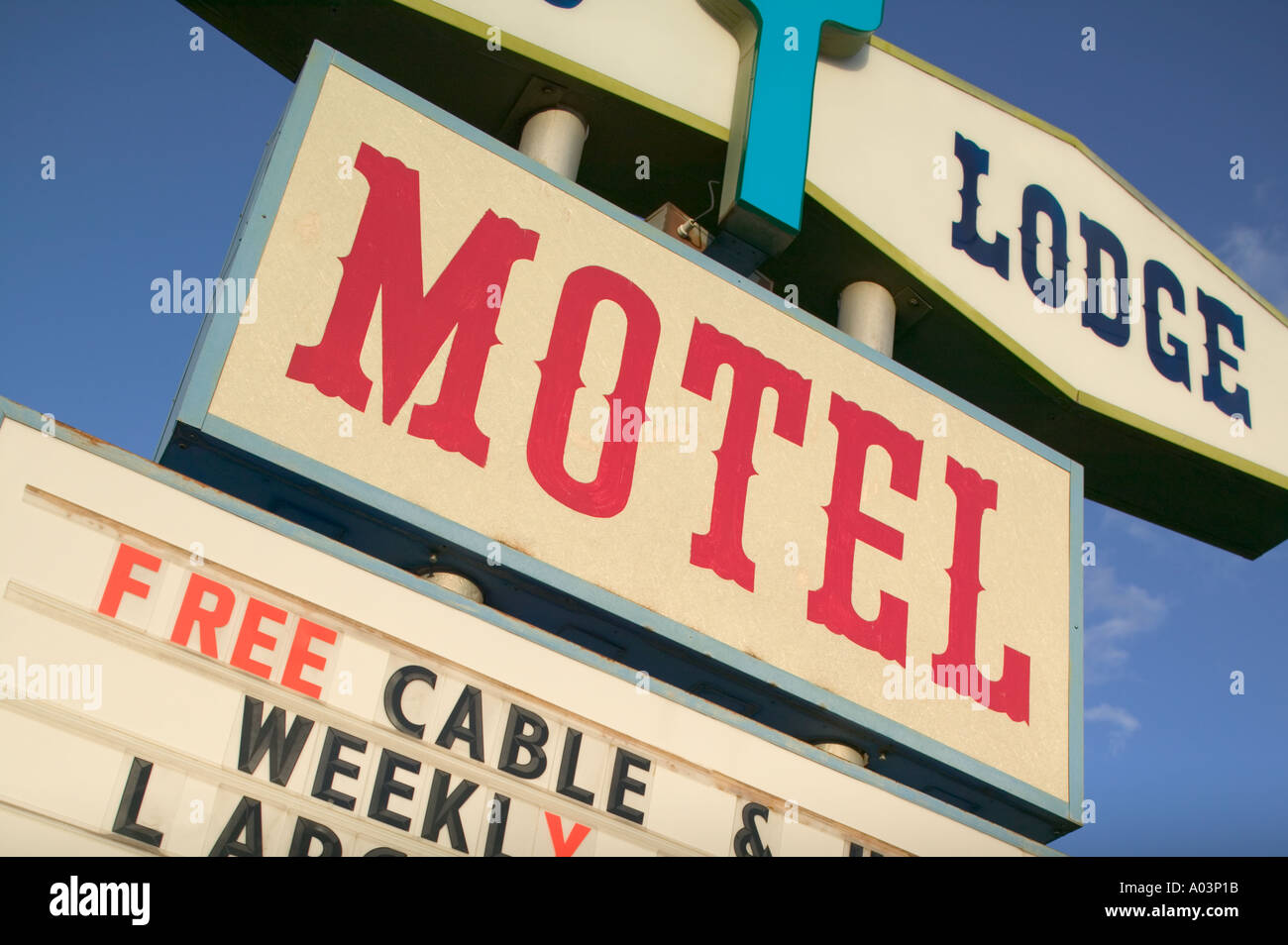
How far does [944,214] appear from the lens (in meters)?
8.59

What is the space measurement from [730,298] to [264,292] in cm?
235

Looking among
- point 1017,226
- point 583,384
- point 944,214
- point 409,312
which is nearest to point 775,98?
point 944,214

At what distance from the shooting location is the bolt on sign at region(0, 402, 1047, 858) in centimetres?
390

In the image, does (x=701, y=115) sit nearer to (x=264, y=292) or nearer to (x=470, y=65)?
(x=470, y=65)

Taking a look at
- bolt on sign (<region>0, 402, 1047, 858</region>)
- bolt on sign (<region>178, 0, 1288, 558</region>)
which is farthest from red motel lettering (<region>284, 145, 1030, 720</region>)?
bolt on sign (<region>178, 0, 1288, 558</region>)

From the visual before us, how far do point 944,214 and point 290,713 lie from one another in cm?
571

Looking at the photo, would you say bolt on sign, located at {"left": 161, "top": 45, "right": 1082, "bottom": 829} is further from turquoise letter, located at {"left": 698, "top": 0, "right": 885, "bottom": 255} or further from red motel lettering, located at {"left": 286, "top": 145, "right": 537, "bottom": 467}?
turquoise letter, located at {"left": 698, "top": 0, "right": 885, "bottom": 255}

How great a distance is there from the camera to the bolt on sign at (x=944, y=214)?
23.9 ft

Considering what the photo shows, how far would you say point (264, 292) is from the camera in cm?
519

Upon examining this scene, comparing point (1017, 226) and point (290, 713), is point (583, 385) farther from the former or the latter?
point (1017, 226)

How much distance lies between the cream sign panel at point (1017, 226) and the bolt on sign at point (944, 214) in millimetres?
15

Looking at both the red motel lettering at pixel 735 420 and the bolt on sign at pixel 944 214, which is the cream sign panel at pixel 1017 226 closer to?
the bolt on sign at pixel 944 214

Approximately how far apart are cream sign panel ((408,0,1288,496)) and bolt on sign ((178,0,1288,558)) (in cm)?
2
